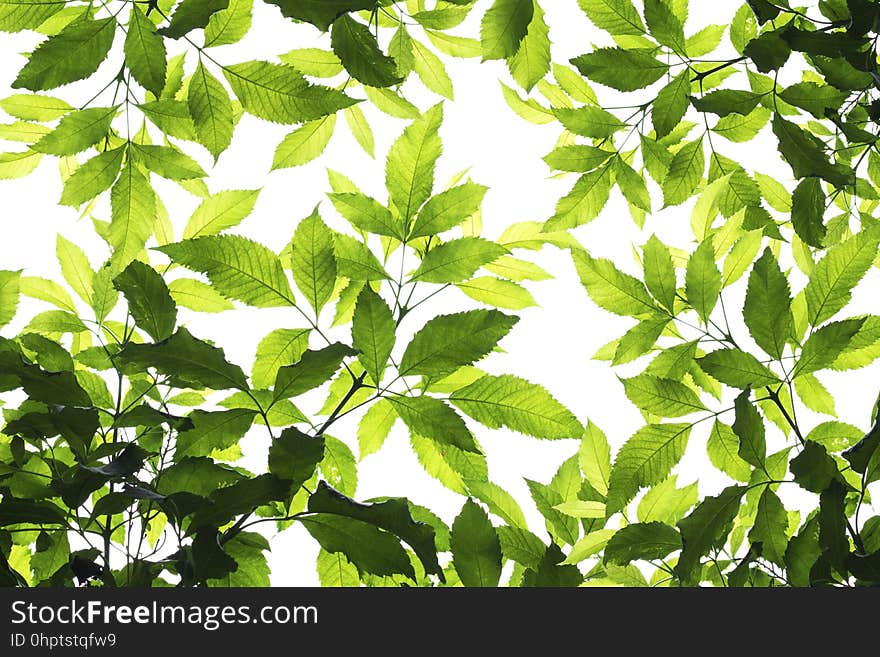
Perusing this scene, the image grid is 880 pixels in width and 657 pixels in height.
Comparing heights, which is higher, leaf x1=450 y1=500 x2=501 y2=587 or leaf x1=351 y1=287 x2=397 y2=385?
leaf x1=351 y1=287 x2=397 y2=385

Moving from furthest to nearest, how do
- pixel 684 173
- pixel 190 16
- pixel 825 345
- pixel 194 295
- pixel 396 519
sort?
pixel 684 173 → pixel 194 295 → pixel 825 345 → pixel 190 16 → pixel 396 519

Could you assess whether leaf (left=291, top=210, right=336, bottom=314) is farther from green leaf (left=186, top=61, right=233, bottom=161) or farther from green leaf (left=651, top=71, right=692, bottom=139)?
green leaf (left=651, top=71, right=692, bottom=139)

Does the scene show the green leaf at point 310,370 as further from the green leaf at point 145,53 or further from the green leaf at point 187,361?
the green leaf at point 145,53

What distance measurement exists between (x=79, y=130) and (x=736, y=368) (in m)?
0.82

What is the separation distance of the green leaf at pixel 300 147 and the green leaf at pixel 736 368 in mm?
615

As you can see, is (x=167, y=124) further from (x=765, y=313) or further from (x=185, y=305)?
(x=765, y=313)

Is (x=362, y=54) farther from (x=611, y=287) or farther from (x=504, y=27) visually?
(x=611, y=287)

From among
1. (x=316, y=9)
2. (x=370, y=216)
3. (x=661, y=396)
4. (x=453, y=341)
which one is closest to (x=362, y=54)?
(x=316, y=9)

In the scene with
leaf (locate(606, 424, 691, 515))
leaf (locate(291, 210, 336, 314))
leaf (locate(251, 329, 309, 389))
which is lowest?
leaf (locate(606, 424, 691, 515))

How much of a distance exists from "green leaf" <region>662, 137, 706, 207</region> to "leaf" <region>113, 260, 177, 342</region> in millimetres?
775

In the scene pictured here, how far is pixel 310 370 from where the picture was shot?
753 millimetres

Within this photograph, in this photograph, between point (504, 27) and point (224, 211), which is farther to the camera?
point (224, 211)

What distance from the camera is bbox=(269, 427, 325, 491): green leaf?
27.6 inches

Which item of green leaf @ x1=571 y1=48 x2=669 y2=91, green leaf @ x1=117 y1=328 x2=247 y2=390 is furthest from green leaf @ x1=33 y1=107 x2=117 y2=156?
green leaf @ x1=571 y1=48 x2=669 y2=91
